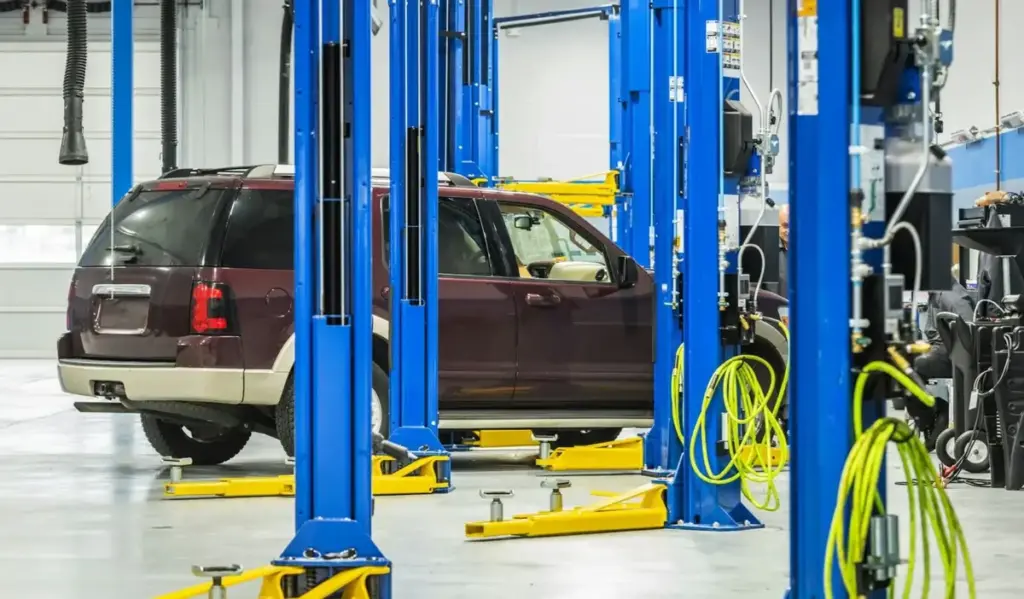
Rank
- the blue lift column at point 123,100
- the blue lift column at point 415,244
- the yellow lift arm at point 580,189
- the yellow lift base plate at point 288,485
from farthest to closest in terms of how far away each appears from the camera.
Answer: the blue lift column at point 123,100
the yellow lift arm at point 580,189
the blue lift column at point 415,244
the yellow lift base plate at point 288,485

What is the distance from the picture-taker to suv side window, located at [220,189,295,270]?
29.8ft

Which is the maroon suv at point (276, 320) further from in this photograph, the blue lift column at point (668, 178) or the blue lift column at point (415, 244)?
the blue lift column at point (668, 178)

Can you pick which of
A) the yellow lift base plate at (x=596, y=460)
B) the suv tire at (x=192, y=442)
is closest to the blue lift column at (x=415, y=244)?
the yellow lift base plate at (x=596, y=460)

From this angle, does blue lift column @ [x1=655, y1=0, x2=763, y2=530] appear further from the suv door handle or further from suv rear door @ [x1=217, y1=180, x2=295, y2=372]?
suv rear door @ [x1=217, y1=180, x2=295, y2=372]

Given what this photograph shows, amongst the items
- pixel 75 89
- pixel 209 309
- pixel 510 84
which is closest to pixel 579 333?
pixel 209 309

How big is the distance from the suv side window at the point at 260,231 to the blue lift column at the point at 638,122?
10.2 ft

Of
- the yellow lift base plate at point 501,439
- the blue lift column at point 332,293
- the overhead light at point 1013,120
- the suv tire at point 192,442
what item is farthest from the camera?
the overhead light at point 1013,120

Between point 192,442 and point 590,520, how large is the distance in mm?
4045

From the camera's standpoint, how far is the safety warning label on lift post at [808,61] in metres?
3.79

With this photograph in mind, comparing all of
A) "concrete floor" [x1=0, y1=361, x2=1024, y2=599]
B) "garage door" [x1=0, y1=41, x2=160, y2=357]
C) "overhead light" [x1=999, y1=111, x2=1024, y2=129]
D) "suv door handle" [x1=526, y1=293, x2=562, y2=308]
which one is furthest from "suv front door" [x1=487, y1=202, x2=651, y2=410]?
"garage door" [x1=0, y1=41, x2=160, y2=357]

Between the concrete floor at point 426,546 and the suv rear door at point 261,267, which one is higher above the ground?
the suv rear door at point 261,267

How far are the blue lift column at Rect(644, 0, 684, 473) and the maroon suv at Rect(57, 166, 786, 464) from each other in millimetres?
1155

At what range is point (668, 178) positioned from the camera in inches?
307

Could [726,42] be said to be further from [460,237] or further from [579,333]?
[460,237]
